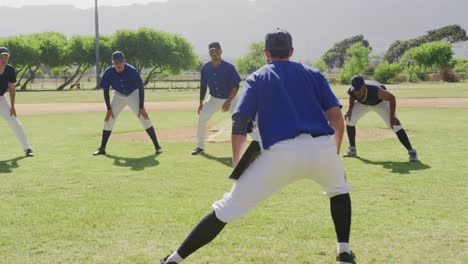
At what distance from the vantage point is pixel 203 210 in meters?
6.07

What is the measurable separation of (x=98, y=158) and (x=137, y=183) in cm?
287

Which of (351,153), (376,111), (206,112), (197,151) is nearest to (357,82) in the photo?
(376,111)

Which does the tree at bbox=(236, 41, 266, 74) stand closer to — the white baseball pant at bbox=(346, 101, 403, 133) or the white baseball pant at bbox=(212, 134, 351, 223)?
the white baseball pant at bbox=(346, 101, 403, 133)

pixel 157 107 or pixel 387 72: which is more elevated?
pixel 387 72

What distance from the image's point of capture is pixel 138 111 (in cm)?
1070

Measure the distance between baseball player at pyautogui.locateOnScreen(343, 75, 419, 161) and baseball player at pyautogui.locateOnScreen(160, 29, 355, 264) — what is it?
523 centimetres

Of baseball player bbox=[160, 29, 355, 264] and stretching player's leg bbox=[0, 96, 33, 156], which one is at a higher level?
baseball player bbox=[160, 29, 355, 264]

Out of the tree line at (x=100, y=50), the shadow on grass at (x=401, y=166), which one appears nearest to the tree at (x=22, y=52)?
the tree line at (x=100, y=50)

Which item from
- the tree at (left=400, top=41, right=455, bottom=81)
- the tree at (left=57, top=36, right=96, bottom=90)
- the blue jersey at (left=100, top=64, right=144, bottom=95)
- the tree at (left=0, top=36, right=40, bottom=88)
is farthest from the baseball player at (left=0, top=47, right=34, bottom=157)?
the tree at (left=400, top=41, right=455, bottom=81)

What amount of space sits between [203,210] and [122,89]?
5.22 metres

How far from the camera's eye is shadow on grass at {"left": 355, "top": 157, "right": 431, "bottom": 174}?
8.41 m

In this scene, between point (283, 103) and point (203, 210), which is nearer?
point (283, 103)

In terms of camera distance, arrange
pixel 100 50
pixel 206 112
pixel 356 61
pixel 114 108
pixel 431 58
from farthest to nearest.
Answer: pixel 431 58 → pixel 100 50 → pixel 356 61 → pixel 206 112 → pixel 114 108

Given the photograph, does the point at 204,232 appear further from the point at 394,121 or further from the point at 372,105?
the point at 372,105
